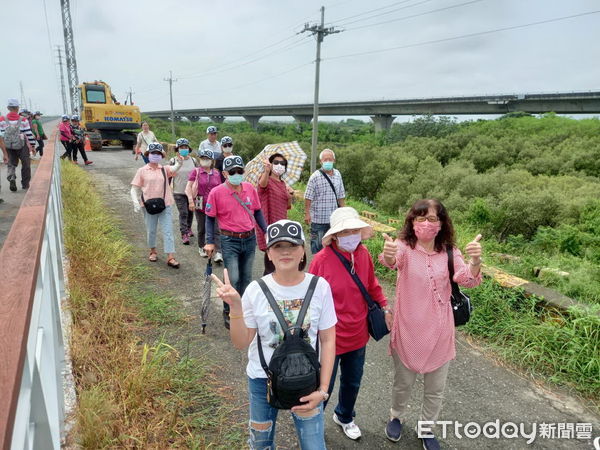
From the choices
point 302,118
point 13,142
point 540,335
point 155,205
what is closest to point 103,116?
point 13,142

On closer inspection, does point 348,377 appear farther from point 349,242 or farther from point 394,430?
point 349,242

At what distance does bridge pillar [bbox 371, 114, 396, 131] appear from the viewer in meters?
54.6

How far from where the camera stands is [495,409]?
338 cm

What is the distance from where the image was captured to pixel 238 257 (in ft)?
14.4

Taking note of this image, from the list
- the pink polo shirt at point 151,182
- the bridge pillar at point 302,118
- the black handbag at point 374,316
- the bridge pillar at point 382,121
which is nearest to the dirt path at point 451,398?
the black handbag at point 374,316

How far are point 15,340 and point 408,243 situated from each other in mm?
2253

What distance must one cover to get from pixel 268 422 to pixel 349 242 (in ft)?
3.82

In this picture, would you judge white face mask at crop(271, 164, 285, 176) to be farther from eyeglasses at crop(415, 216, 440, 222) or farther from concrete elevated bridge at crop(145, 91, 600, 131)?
concrete elevated bridge at crop(145, 91, 600, 131)

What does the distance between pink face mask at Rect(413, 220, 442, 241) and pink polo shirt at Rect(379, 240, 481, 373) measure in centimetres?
11

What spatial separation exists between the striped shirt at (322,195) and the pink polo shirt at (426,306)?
2.56 meters

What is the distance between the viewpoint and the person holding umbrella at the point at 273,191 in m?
4.85

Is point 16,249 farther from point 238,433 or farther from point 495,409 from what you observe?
point 495,409

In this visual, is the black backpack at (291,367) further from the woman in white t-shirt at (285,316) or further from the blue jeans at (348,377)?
the blue jeans at (348,377)

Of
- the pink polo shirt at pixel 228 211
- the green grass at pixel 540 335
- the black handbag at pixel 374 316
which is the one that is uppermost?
the pink polo shirt at pixel 228 211
